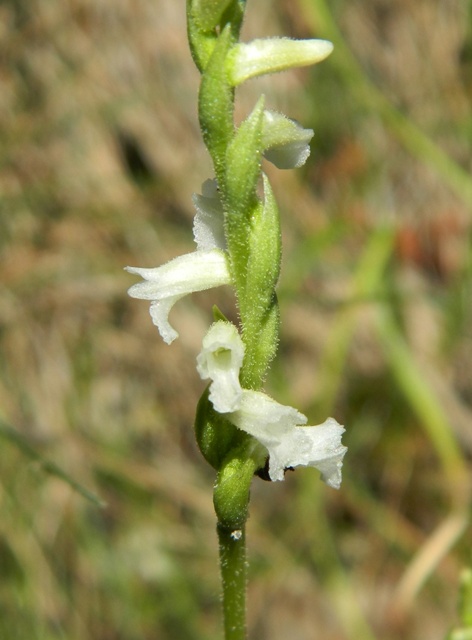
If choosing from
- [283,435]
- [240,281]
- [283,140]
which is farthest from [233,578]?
[283,140]

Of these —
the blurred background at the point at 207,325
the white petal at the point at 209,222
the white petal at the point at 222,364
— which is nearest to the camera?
the white petal at the point at 222,364

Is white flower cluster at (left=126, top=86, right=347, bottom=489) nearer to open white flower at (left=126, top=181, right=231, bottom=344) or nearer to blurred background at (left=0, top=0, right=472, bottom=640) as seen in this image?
open white flower at (left=126, top=181, right=231, bottom=344)

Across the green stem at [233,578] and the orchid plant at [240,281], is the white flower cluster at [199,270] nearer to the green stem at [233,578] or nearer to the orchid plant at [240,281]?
the orchid plant at [240,281]

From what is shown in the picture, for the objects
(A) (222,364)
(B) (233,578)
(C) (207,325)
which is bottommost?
(B) (233,578)

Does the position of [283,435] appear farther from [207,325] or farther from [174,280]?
[207,325]

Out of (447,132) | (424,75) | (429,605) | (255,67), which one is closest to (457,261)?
(447,132)

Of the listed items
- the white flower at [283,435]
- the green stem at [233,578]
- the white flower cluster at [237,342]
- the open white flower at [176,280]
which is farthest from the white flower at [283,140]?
the green stem at [233,578]

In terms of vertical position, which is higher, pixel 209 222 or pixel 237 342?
pixel 209 222

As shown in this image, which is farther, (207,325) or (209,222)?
(207,325)
